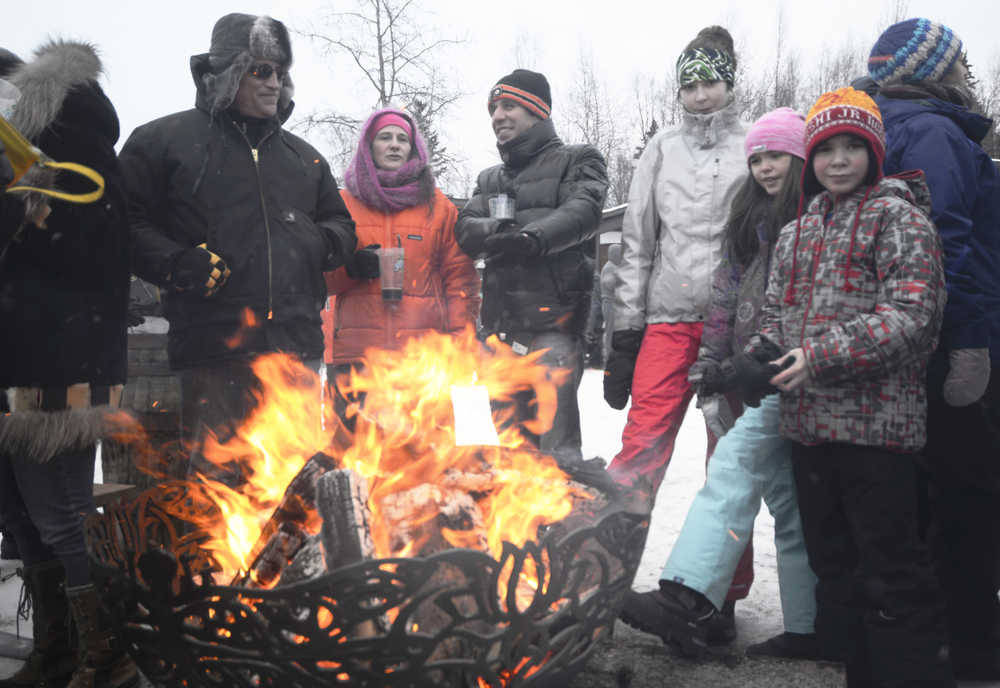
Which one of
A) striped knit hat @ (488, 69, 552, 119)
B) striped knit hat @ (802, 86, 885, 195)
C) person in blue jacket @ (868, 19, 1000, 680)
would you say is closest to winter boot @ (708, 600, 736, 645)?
person in blue jacket @ (868, 19, 1000, 680)

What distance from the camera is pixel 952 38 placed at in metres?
2.67

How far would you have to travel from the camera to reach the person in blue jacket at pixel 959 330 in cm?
238

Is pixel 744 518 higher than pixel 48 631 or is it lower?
higher

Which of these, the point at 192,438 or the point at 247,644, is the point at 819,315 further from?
the point at 192,438

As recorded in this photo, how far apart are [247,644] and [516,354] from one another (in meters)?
2.34

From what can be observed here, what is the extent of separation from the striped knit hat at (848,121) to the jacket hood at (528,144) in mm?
1722

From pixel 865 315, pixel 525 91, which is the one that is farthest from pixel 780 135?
pixel 525 91

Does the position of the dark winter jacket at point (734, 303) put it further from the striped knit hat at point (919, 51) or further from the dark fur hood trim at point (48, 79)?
the dark fur hood trim at point (48, 79)

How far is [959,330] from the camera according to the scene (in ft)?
7.78

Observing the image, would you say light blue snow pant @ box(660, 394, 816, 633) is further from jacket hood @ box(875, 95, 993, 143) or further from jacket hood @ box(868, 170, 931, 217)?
jacket hood @ box(875, 95, 993, 143)

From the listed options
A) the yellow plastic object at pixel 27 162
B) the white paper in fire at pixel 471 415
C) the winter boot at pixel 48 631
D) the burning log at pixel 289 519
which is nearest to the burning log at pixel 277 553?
the burning log at pixel 289 519

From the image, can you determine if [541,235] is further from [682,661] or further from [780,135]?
[682,661]

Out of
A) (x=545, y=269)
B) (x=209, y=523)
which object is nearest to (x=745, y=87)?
(x=545, y=269)

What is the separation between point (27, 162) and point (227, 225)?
2.76ft
